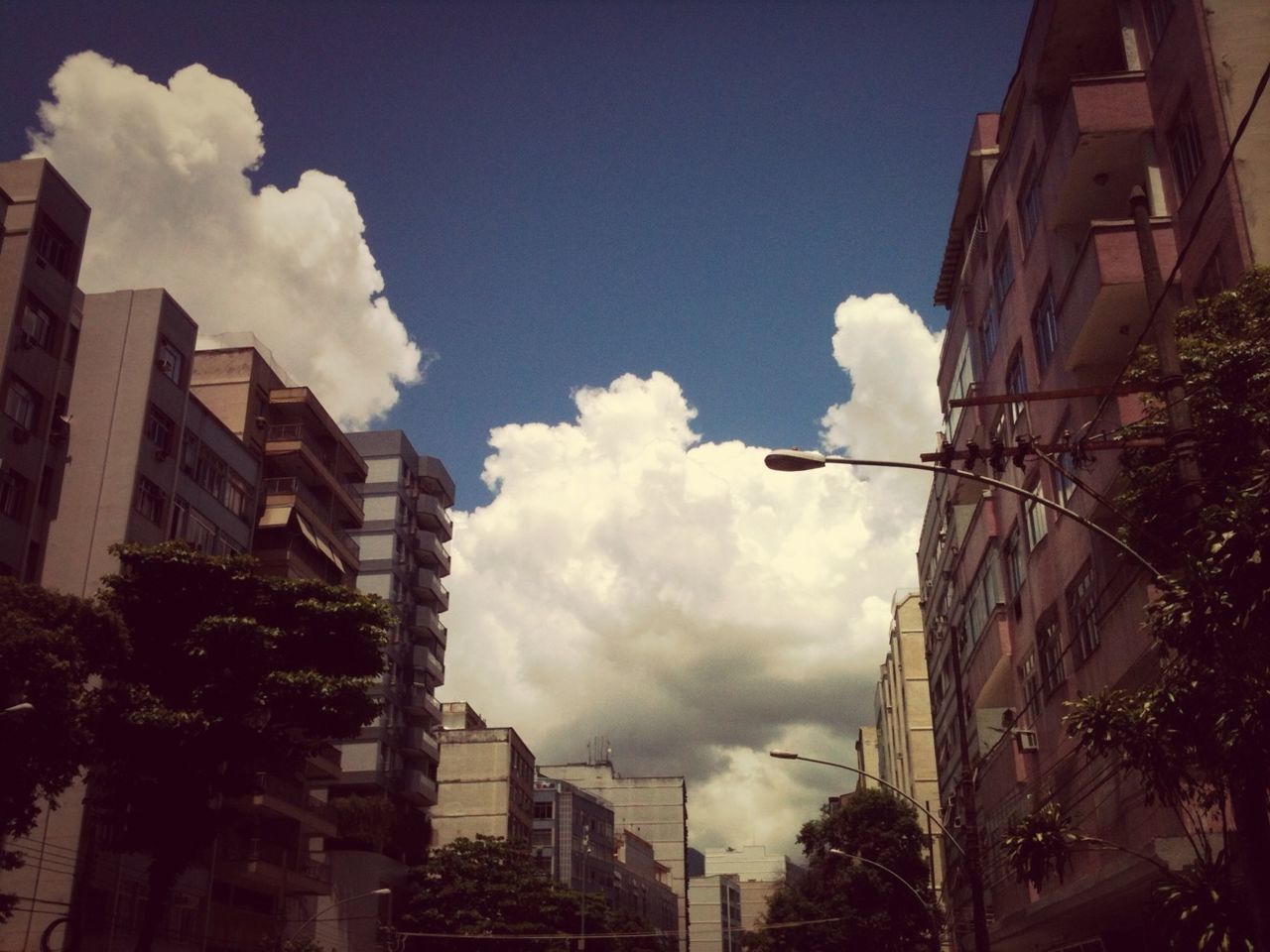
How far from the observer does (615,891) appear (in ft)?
429

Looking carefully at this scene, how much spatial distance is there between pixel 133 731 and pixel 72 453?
1339 cm

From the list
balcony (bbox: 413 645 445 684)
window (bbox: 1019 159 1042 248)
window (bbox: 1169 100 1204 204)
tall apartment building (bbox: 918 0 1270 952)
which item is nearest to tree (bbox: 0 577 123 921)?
tall apartment building (bbox: 918 0 1270 952)

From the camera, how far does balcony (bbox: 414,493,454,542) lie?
274 ft

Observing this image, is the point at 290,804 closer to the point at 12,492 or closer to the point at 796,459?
the point at 12,492

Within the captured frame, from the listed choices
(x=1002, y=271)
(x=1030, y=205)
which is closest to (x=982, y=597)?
(x=1002, y=271)

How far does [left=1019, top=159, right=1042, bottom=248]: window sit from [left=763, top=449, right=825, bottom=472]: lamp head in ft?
61.4

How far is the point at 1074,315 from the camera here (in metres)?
25.8

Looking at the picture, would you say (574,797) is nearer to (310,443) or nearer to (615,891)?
(615,891)

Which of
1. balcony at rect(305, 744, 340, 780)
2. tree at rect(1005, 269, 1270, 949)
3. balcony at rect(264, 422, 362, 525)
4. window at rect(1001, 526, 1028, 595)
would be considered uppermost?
balcony at rect(264, 422, 362, 525)

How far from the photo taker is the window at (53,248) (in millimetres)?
36375

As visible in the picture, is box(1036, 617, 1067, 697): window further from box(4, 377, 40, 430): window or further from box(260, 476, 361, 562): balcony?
box(260, 476, 361, 562): balcony

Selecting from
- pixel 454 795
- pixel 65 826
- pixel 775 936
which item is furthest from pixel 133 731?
pixel 454 795

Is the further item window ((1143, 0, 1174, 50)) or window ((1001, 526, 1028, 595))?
window ((1001, 526, 1028, 595))

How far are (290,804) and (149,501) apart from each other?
53.6 feet
